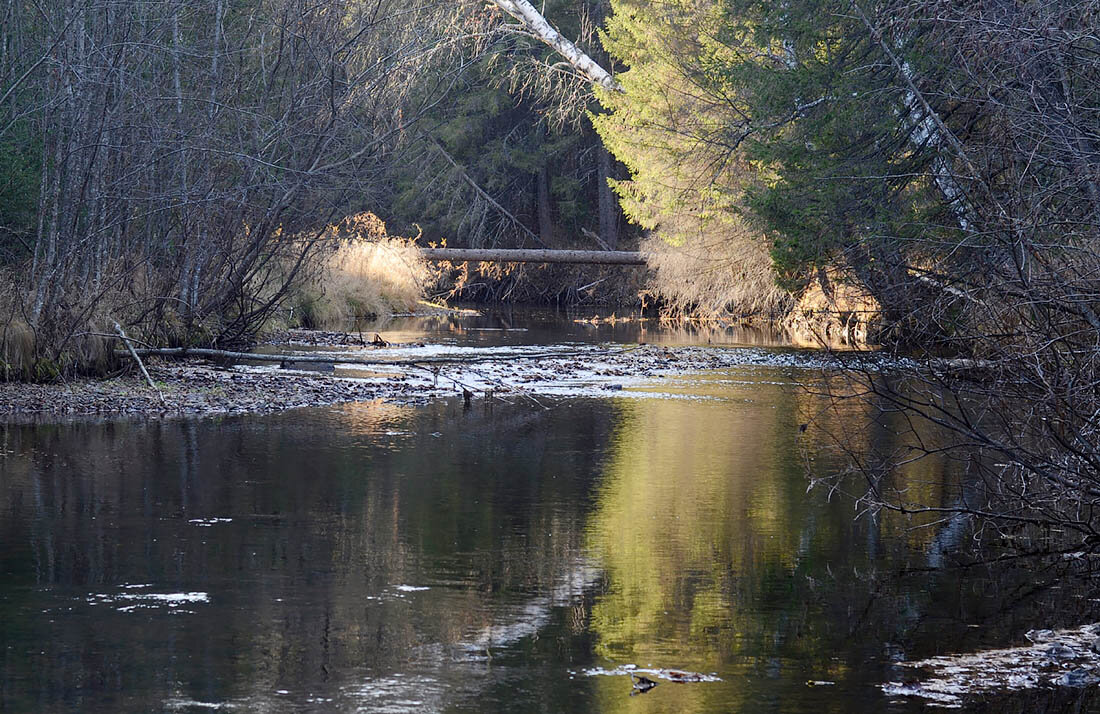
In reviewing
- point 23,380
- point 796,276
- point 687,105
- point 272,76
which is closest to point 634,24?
point 687,105

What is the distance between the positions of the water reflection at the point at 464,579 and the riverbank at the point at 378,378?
2.47 m

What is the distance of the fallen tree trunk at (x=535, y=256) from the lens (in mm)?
42719

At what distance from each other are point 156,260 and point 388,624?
49.0ft

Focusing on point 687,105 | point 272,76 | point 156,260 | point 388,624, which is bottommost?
point 388,624

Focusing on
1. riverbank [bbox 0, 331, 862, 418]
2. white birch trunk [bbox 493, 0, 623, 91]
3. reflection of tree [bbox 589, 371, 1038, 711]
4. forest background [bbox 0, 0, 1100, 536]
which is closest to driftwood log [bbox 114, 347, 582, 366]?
riverbank [bbox 0, 331, 862, 418]

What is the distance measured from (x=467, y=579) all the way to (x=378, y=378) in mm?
12217

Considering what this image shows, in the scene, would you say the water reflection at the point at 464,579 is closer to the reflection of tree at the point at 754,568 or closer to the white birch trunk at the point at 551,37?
the reflection of tree at the point at 754,568

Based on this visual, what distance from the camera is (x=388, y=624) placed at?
24.4 feet

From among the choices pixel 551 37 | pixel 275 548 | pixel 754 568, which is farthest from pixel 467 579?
pixel 551 37

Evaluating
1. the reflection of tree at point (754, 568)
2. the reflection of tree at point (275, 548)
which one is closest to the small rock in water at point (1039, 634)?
the reflection of tree at point (754, 568)

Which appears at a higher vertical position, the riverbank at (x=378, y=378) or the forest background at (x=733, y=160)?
the forest background at (x=733, y=160)

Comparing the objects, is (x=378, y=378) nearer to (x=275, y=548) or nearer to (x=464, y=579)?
(x=275, y=548)

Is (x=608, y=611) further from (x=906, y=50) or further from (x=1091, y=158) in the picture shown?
(x=906, y=50)

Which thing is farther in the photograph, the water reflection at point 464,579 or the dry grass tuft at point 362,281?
the dry grass tuft at point 362,281
